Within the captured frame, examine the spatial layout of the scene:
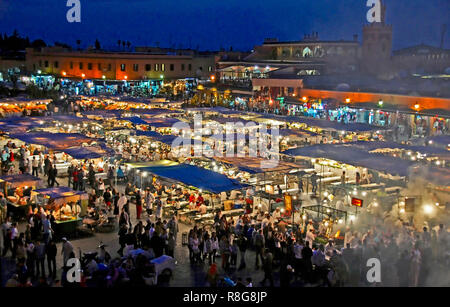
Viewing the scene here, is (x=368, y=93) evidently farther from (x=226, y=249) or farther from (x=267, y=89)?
(x=226, y=249)

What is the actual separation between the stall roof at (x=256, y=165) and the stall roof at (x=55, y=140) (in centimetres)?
570

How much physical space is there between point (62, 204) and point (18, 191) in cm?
178

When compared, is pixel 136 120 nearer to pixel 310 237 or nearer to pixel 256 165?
pixel 256 165

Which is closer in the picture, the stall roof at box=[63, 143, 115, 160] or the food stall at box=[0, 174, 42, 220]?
the food stall at box=[0, 174, 42, 220]

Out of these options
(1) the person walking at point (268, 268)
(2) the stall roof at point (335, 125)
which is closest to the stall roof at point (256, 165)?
(1) the person walking at point (268, 268)

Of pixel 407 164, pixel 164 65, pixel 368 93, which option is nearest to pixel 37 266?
pixel 407 164

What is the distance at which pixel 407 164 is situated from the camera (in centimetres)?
1445

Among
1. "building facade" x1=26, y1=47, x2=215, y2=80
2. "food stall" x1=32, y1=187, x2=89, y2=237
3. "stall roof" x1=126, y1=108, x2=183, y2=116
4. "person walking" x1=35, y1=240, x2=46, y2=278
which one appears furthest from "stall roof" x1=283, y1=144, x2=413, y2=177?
"building facade" x1=26, y1=47, x2=215, y2=80

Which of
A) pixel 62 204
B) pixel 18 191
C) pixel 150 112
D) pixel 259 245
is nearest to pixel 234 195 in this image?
pixel 259 245

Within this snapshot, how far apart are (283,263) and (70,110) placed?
27.6 m

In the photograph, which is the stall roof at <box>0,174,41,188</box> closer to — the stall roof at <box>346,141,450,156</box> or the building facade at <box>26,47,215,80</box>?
the stall roof at <box>346,141,450,156</box>

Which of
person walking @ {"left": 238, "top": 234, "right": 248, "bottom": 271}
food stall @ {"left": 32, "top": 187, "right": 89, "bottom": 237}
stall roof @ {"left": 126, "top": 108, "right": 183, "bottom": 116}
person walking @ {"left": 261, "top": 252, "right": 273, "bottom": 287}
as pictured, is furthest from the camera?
stall roof @ {"left": 126, "top": 108, "right": 183, "bottom": 116}

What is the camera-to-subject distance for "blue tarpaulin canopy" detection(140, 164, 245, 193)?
12.9 meters

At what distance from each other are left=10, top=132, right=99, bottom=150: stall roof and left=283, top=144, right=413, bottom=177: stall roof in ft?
25.3
